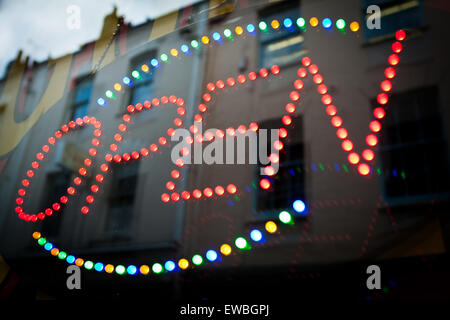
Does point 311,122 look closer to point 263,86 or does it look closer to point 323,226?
point 263,86

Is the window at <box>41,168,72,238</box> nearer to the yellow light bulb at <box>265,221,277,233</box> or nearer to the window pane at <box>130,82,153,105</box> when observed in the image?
the window pane at <box>130,82,153,105</box>

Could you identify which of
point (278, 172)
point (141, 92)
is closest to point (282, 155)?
point (278, 172)

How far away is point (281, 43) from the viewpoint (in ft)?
17.9

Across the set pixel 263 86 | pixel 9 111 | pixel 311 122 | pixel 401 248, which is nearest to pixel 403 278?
pixel 401 248

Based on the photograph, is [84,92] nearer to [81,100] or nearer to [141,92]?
[81,100]

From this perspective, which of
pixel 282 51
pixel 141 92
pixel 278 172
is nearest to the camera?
pixel 278 172

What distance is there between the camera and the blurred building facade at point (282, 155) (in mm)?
3680

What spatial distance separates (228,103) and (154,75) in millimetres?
1741

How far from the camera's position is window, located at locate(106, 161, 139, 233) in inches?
211

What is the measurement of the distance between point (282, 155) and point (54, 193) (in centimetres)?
403

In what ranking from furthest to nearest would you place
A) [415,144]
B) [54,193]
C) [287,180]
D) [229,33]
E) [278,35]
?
[54,193] < [278,35] < [287,180] < [415,144] < [229,33]

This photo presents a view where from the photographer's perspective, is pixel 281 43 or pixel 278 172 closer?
pixel 278 172

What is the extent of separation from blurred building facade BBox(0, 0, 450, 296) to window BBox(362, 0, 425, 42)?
1cm

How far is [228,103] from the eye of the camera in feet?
17.0
